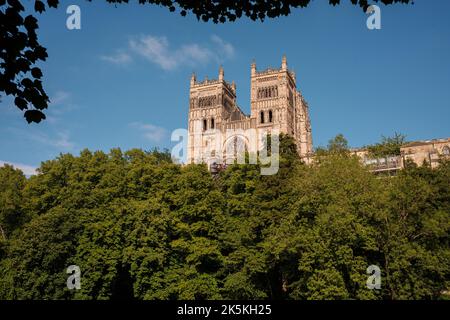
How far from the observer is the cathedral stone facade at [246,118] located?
98.0 metres

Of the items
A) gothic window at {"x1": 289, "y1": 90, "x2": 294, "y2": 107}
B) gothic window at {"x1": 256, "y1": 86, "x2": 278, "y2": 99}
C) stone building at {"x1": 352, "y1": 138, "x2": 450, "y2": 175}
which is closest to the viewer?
stone building at {"x1": 352, "y1": 138, "x2": 450, "y2": 175}

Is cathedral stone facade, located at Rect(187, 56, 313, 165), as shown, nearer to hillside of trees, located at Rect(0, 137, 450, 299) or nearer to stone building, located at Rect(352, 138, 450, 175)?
stone building, located at Rect(352, 138, 450, 175)

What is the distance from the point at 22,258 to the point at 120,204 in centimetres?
781

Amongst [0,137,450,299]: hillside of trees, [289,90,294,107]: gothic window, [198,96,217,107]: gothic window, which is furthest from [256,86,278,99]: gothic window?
[0,137,450,299]: hillside of trees

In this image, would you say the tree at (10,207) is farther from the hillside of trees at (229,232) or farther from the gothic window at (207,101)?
the gothic window at (207,101)

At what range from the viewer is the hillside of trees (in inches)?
1070

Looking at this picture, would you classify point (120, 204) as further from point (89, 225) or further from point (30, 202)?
point (30, 202)

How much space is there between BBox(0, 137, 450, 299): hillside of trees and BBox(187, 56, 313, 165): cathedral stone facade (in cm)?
5819

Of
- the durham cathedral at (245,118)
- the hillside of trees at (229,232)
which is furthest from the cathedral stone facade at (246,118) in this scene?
the hillside of trees at (229,232)

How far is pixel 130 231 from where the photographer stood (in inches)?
1342
